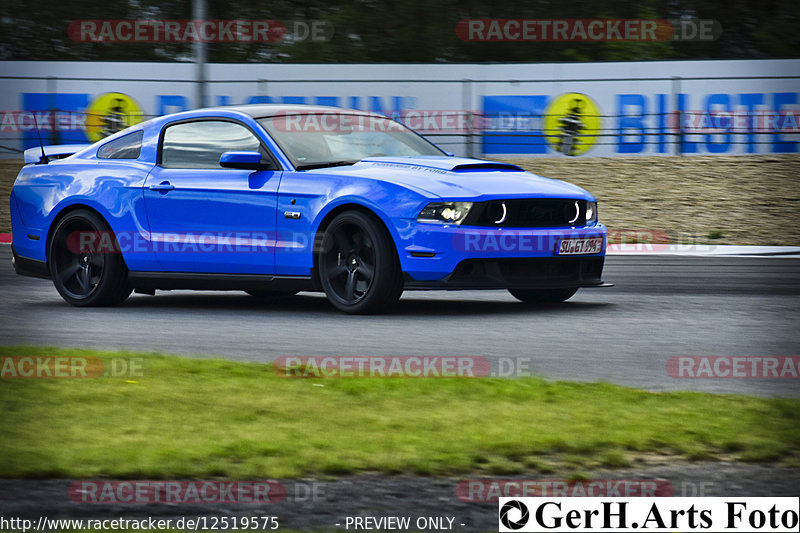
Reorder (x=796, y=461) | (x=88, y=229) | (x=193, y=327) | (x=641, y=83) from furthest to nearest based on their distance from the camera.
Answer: (x=641, y=83) → (x=88, y=229) → (x=193, y=327) → (x=796, y=461)

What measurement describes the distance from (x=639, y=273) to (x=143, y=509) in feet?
30.9

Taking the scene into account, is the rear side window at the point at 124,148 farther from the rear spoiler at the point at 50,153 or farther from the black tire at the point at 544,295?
the black tire at the point at 544,295

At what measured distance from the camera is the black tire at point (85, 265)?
32.8 ft

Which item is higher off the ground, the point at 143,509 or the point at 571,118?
the point at 571,118

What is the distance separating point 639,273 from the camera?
1316 centimetres

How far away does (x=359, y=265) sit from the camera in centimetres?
905

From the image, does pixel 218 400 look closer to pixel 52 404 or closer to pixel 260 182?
pixel 52 404

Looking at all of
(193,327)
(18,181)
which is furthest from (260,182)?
(18,181)
